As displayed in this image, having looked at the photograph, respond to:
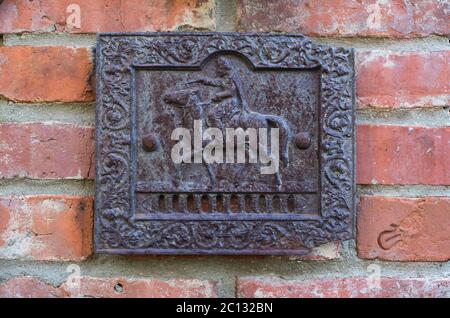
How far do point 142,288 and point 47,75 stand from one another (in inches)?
10.1

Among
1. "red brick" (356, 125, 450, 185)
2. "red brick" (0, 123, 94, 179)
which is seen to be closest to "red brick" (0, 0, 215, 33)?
"red brick" (0, 123, 94, 179)

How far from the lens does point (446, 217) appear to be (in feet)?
2.42

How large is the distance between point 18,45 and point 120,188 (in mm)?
195

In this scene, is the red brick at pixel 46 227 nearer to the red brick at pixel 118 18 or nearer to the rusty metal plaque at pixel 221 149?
the rusty metal plaque at pixel 221 149

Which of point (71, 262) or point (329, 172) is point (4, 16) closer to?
point (71, 262)

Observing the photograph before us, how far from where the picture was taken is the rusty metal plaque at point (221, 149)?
0.73 meters

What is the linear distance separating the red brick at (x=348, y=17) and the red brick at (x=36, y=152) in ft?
0.78

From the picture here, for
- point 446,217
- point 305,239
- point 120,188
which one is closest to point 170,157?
point 120,188

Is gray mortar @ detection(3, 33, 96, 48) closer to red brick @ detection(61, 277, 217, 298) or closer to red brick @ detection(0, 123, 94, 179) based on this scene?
red brick @ detection(0, 123, 94, 179)

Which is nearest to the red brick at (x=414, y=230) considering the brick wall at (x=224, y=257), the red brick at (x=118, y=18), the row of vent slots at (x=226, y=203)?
the brick wall at (x=224, y=257)

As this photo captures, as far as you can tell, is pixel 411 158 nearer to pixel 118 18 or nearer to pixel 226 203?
pixel 226 203

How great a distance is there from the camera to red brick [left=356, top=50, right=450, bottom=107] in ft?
2.42

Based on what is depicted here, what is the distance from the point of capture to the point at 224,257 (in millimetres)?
746

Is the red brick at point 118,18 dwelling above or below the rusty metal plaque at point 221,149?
above
